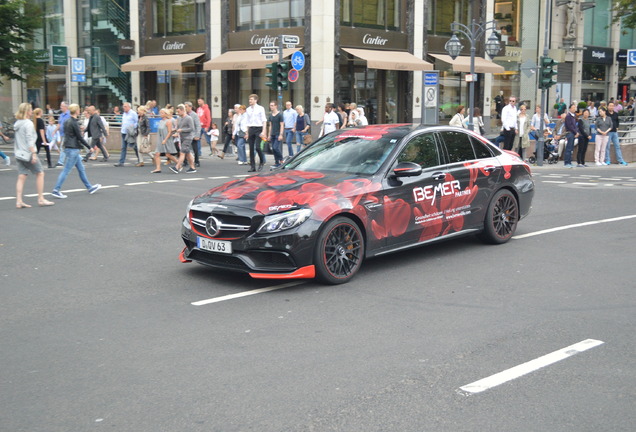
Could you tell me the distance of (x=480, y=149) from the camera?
9.60 metres

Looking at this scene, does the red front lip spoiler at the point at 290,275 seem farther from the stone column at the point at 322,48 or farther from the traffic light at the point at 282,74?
the stone column at the point at 322,48

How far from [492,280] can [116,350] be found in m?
3.93

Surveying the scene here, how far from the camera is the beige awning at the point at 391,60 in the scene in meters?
33.0

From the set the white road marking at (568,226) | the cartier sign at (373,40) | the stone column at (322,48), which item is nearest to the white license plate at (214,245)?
the white road marking at (568,226)

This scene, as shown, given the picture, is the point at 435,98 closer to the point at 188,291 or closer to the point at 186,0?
the point at 186,0

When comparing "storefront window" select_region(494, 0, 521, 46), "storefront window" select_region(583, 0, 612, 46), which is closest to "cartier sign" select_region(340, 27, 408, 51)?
"storefront window" select_region(494, 0, 521, 46)

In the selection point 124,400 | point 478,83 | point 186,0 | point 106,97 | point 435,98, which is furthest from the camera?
point 106,97

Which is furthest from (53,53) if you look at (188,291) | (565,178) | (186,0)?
(188,291)

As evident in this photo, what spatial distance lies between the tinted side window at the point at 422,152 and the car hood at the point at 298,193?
2.43ft

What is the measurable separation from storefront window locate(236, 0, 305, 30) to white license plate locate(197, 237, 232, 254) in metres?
27.3

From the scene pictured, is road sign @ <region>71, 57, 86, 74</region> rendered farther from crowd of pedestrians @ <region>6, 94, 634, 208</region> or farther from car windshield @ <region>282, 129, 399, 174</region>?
car windshield @ <region>282, 129, 399, 174</region>

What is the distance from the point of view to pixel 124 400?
4523mm

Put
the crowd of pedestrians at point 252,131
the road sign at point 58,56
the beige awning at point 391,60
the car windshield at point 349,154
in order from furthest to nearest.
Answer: the beige awning at point 391,60
the road sign at point 58,56
the crowd of pedestrians at point 252,131
the car windshield at point 349,154

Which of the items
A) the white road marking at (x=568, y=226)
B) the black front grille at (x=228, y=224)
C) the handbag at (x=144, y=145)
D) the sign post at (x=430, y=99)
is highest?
the sign post at (x=430, y=99)
